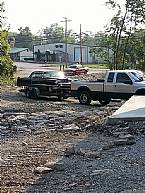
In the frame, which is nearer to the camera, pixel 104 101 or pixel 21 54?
pixel 104 101

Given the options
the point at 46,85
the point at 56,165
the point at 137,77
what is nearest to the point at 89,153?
the point at 56,165

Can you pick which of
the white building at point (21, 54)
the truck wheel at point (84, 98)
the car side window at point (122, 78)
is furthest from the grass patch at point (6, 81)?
the white building at point (21, 54)

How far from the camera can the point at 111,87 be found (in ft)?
80.0

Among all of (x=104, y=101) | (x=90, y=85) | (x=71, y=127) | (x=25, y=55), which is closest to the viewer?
(x=71, y=127)

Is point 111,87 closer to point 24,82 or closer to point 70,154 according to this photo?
point 24,82

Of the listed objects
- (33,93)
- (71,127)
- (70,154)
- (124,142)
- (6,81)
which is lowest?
(6,81)

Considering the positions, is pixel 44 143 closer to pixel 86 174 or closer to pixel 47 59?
pixel 86 174

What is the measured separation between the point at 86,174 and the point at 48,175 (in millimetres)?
797

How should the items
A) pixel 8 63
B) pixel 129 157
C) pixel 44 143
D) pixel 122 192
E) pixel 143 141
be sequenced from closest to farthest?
1. pixel 122 192
2. pixel 129 157
3. pixel 143 141
4. pixel 44 143
5. pixel 8 63

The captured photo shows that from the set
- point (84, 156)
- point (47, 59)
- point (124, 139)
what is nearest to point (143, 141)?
point (124, 139)

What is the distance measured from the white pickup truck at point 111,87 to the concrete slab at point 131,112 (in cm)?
378

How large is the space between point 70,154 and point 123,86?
505 inches

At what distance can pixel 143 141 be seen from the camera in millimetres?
12406

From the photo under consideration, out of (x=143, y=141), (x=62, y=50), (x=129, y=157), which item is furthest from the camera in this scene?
(x=62, y=50)
